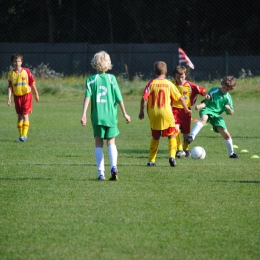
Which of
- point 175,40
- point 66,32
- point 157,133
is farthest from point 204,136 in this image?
point 66,32

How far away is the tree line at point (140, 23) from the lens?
41.1 metres

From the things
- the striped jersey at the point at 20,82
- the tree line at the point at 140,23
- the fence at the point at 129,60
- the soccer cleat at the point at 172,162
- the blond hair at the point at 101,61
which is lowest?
the soccer cleat at the point at 172,162

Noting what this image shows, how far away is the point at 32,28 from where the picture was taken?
45375 mm

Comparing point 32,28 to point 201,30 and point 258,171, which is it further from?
point 258,171

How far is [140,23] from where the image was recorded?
4388cm

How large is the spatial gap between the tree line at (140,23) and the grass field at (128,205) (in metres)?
28.5

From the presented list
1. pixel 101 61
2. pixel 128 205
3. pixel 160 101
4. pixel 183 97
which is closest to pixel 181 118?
pixel 183 97

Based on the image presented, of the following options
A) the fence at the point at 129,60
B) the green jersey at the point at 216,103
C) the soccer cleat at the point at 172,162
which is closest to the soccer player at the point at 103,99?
the soccer cleat at the point at 172,162

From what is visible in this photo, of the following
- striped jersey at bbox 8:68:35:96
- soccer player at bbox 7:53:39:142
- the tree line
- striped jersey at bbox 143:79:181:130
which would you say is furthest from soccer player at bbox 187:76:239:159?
the tree line

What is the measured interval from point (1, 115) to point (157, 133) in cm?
1096

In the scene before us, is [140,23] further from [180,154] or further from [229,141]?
[180,154]

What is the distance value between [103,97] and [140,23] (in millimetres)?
35769

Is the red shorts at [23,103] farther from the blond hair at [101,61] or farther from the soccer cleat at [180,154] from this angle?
the blond hair at [101,61]

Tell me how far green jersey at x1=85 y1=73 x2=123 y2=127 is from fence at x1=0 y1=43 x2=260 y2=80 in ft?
85.0
